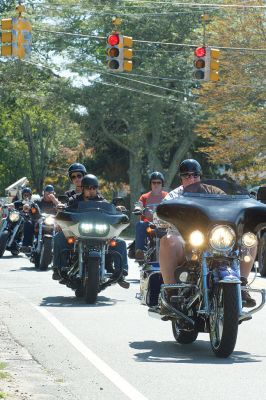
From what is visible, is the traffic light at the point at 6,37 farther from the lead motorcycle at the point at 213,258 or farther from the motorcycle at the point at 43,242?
the lead motorcycle at the point at 213,258

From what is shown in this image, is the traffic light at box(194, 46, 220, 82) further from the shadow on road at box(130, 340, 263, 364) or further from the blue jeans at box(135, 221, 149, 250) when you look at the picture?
the shadow on road at box(130, 340, 263, 364)

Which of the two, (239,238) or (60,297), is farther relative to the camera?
(60,297)

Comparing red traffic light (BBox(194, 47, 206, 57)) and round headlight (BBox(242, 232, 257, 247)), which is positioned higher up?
red traffic light (BBox(194, 47, 206, 57))

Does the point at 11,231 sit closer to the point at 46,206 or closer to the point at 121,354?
the point at 46,206

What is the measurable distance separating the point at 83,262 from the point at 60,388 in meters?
7.43

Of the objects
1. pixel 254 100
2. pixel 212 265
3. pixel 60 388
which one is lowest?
pixel 60 388

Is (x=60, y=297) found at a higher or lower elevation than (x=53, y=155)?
lower

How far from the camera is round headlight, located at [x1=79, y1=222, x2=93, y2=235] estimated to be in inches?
649

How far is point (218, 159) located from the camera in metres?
47.9

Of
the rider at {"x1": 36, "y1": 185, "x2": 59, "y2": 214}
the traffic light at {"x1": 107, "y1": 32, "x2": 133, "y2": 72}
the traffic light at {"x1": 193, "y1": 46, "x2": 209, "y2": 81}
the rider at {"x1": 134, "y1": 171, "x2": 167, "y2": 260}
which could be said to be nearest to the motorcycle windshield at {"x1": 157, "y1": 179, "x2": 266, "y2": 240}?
the rider at {"x1": 134, "y1": 171, "x2": 167, "y2": 260}

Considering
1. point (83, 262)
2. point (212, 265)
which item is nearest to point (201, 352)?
point (212, 265)

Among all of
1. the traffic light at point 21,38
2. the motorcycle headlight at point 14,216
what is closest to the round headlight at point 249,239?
the motorcycle headlight at point 14,216

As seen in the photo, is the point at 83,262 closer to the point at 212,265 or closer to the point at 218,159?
the point at 212,265

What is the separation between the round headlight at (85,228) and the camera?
54.1 ft
